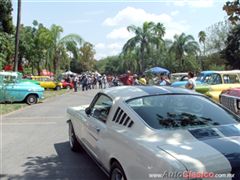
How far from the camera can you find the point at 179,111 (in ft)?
16.8

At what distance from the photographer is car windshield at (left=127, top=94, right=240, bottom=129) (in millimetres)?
4762

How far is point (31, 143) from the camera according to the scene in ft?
29.2

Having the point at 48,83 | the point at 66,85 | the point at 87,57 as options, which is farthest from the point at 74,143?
the point at 87,57

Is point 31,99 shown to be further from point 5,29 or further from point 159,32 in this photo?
point 159,32

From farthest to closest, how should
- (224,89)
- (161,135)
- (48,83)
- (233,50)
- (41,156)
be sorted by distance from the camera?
1. (233,50)
2. (48,83)
3. (224,89)
4. (41,156)
5. (161,135)

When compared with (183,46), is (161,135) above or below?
below

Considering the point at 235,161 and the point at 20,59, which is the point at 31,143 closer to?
the point at 235,161

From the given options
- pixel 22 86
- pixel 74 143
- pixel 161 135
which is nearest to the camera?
pixel 161 135

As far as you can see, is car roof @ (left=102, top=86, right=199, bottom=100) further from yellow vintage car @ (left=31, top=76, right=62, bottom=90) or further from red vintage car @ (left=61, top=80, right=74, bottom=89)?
red vintage car @ (left=61, top=80, right=74, bottom=89)

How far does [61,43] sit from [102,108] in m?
50.0

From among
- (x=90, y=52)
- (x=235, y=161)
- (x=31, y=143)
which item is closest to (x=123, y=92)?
(x=235, y=161)

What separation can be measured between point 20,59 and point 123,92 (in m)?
49.2

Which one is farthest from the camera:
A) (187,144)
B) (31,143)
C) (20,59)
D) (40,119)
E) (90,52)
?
(90,52)

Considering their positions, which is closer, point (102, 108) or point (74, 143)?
point (102, 108)
